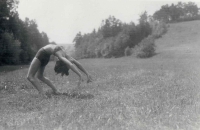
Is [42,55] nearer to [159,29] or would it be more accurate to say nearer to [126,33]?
[126,33]

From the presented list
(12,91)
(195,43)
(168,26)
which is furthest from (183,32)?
(12,91)

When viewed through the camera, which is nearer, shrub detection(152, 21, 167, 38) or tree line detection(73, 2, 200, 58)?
tree line detection(73, 2, 200, 58)

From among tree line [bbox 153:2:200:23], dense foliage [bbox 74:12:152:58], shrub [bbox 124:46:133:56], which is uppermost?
tree line [bbox 153:2:200:23]

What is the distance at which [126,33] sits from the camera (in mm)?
70062

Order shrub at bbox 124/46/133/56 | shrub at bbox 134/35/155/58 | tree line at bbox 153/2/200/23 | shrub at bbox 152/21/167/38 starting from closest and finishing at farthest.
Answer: shrub at bbox 134/35/155/58
shrub at bbox 124/46/133/56
shrub at bbox 152/21/167/38
tree line at bbox 153/2/200/23

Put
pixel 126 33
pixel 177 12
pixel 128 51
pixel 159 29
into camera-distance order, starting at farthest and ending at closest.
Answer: pixel 177 12, pixel 159 29, pixel 126 33, pixel 128 51

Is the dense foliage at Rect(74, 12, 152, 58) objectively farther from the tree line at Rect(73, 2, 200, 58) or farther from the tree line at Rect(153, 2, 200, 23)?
the tree line at Rect(153, 2, 200, 23)

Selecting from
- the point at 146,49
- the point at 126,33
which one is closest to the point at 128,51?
the point at 126,33

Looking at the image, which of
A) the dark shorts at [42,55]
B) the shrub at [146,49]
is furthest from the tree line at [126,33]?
the dark shorts at [42,55]

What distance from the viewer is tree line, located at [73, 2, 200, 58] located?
6919 centimetres

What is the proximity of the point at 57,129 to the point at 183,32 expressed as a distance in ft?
237

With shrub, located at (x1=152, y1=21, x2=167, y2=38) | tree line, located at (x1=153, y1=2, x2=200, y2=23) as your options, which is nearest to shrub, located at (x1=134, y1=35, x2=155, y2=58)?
shrub, located at (x1=152, y1=21, x2=167, y2=38)

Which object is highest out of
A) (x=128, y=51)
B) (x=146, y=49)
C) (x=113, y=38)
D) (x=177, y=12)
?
(x=177, y=12)

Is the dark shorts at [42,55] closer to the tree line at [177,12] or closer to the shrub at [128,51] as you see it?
the shrub at [128,51]
